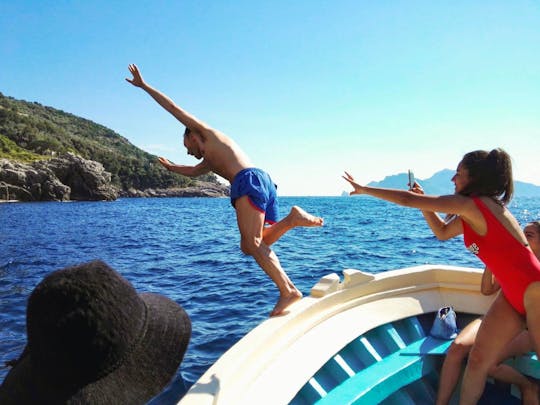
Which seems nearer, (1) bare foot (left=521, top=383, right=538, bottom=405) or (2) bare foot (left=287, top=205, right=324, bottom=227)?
(1) bare foot (left=521, top=383, right=538, bottom=405)

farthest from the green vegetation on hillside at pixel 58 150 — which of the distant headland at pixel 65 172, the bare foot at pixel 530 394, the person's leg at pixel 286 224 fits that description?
the bare foot at pixel 530 394

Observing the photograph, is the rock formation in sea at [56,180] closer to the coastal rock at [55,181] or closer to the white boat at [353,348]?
the coastal rock at [55,181]

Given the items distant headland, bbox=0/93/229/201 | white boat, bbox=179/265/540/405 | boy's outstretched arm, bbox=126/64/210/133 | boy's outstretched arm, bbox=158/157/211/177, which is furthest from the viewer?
distant headland, bbox=0/93/229/201

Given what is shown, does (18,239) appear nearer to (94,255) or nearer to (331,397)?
(94,255)

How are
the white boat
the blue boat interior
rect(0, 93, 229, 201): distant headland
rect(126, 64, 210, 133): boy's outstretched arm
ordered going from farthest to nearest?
1. rect(0, 93, 229, 201): distant headland
2. rect(126, 64, 210, 133): boy's outstretched arm
3. the blue boat interior
4. the white boat

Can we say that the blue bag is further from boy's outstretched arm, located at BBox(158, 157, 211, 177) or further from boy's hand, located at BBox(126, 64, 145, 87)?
boy's hand, located at BBox(126, 64, 145, 87)

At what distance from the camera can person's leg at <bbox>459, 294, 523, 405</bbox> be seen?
2.70 m

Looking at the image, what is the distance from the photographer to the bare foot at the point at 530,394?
3120 mm

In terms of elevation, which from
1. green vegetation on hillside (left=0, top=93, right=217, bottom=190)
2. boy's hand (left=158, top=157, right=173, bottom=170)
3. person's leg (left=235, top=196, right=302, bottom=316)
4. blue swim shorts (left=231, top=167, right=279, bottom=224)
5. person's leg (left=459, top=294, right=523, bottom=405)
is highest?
green vegetation on hillside (left=0, top=93, right=217, bottom=190)

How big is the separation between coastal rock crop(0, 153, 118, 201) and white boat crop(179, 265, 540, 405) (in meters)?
72.5

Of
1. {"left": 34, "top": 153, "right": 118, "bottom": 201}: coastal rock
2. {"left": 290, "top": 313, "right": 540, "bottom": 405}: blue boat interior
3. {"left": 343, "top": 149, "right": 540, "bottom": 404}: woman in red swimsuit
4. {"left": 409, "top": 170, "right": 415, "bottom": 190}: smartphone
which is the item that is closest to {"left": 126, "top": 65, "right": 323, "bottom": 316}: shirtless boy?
{"left": 290, "top": 313, "right": 540, "bottom": 405}: blue boat interior

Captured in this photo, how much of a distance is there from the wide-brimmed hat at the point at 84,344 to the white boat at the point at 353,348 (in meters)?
1.21

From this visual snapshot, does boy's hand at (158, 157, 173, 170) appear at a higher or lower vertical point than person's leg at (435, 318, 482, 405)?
higher

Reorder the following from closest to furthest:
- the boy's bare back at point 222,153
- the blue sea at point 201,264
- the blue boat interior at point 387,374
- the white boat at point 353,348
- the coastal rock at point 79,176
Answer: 1. the white boat at point 353,348
2. the blue boat interior at point 387,374
3. the boy's bare back at point 222,153
4. the blue sea at point 201,264
5. the coastal rock at point 79,176
